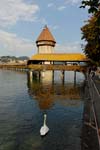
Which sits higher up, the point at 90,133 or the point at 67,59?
the point at 67,59

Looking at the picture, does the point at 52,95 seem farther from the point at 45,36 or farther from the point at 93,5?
the point at 45,36

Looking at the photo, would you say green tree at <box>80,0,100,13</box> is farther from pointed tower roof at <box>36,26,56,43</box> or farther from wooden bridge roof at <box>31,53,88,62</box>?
pointed tower roof at <box>36,26,56,43</box>

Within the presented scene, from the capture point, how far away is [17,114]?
21.7 meters

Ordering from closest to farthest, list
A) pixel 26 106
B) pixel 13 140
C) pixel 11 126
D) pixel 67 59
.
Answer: pixel 13 140 < pixel 11 126 < pixel 26 106 < pixel 67 59

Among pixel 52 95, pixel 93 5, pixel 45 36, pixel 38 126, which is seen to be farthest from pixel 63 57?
pixel 93 5

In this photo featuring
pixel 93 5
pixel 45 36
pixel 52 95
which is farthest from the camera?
pixel 45 36

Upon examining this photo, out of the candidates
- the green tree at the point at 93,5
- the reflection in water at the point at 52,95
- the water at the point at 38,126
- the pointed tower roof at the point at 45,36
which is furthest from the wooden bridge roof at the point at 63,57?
the green tree at the point at 93,5

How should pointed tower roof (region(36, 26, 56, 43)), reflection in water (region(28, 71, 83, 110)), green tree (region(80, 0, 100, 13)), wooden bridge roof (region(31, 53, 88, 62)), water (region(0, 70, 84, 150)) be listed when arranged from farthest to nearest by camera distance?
pointed tower roof (region(36, 26, 56, 43))
wooden bridge roof (region(31, 53, 88, 62))
reflection in water (region(28, 71, 83, 110))
water (region(0, 70, 84, 150))
green tree (region(80, 0, 100, 13))

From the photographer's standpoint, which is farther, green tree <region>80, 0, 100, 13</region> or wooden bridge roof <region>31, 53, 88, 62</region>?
wooden bridge roof <region>31, 53, 88, 62</region>

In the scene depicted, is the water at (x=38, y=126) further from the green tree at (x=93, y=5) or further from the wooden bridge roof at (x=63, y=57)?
the wooden bridge roof at (x=63, y=57)

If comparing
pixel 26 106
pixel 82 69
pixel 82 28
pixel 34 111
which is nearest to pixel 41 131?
pixel 34 111

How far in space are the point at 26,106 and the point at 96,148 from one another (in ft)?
53.3

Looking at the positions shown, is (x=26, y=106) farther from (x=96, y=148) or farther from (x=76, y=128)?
(x=96, y=148)

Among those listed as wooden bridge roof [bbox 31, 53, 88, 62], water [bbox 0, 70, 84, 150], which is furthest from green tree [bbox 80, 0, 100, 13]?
wooden bridge roof [bbox 31, 53, 88, 62]
